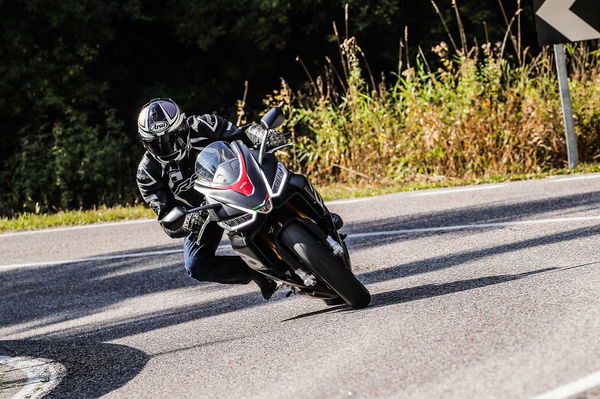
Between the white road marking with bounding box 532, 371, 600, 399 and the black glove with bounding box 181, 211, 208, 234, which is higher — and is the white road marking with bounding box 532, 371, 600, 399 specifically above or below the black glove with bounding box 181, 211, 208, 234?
below

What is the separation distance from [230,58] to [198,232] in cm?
1714

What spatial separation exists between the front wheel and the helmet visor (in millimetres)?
1197

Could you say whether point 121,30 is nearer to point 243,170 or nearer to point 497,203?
point 497,203

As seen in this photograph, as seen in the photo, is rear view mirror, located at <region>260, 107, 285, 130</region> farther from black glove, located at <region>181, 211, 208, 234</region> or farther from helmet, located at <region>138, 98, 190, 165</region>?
black glove, located at <region>181, 211, 208, 234</region>

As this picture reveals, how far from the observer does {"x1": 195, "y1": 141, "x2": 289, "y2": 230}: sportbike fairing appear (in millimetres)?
6102

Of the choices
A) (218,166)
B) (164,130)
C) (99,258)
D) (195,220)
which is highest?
(164,130)

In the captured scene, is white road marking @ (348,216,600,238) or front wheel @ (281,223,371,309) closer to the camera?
front wheel @ (281,223,371,309)

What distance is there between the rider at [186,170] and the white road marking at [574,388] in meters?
3.01

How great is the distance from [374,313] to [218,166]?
1.49 metres

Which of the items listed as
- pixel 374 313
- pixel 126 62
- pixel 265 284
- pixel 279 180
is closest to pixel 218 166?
pixel 279 180

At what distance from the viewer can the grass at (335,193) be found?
1176 cm

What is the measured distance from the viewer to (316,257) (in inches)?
236

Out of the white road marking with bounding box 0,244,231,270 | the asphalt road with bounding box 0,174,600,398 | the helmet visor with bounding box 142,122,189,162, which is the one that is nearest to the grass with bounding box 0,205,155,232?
the asphalt road with bounding box 0,174,600,398

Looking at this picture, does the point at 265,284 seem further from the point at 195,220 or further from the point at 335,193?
the point at 335,193
